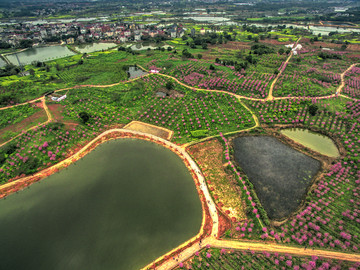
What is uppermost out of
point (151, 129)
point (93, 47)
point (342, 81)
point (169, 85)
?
point (342, 81)

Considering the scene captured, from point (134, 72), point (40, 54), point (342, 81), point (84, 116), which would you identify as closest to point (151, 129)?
point (84, 116)

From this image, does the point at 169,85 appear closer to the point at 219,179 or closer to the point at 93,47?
the point at 219,179

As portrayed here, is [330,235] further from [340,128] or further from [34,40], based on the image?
[34,40]

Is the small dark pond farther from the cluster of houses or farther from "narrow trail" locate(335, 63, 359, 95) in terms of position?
"narrow trail" locate(335, 63, 359, 95)

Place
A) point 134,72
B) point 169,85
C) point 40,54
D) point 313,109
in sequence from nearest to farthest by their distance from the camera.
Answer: point 313,109, point 169,85, point 134,72, point 40,54

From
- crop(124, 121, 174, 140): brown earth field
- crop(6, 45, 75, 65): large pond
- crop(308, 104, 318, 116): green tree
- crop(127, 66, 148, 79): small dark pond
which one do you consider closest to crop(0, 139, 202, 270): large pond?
crop(124, 121, 174, 140): brown earth field
